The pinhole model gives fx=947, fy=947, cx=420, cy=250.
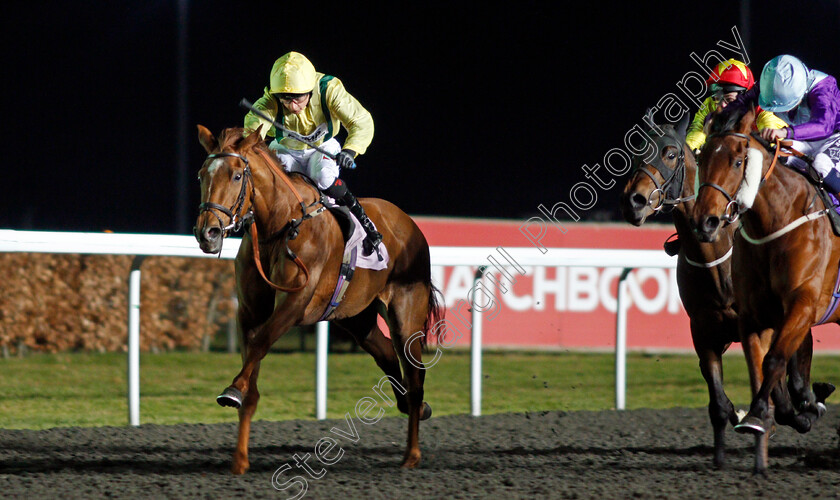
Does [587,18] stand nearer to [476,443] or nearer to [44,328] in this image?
[44,328]

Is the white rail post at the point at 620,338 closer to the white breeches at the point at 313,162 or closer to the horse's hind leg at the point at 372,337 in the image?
the horse's hind leg at the point at 372,337

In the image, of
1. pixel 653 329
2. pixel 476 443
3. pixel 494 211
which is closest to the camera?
pixel 476 443

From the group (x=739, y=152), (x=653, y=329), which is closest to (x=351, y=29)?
(x=653, y=329)

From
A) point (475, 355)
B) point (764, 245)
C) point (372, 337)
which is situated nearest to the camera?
point (764, 245)

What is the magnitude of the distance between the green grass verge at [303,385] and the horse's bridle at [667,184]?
2709 mm

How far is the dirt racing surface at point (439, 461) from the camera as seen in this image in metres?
3.56

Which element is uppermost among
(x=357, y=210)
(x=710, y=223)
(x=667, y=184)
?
(x=667, y=184)

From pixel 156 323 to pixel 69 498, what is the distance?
508 cm

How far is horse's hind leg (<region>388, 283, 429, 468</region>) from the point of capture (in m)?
4.56

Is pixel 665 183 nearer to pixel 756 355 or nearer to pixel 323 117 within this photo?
pixel 756 355

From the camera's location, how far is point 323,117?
180 inches

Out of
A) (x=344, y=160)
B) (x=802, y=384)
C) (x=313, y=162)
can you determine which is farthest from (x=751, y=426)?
(x=313, y=162)

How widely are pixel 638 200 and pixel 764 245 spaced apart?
581mm

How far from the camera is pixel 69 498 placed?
3340 millimetres
